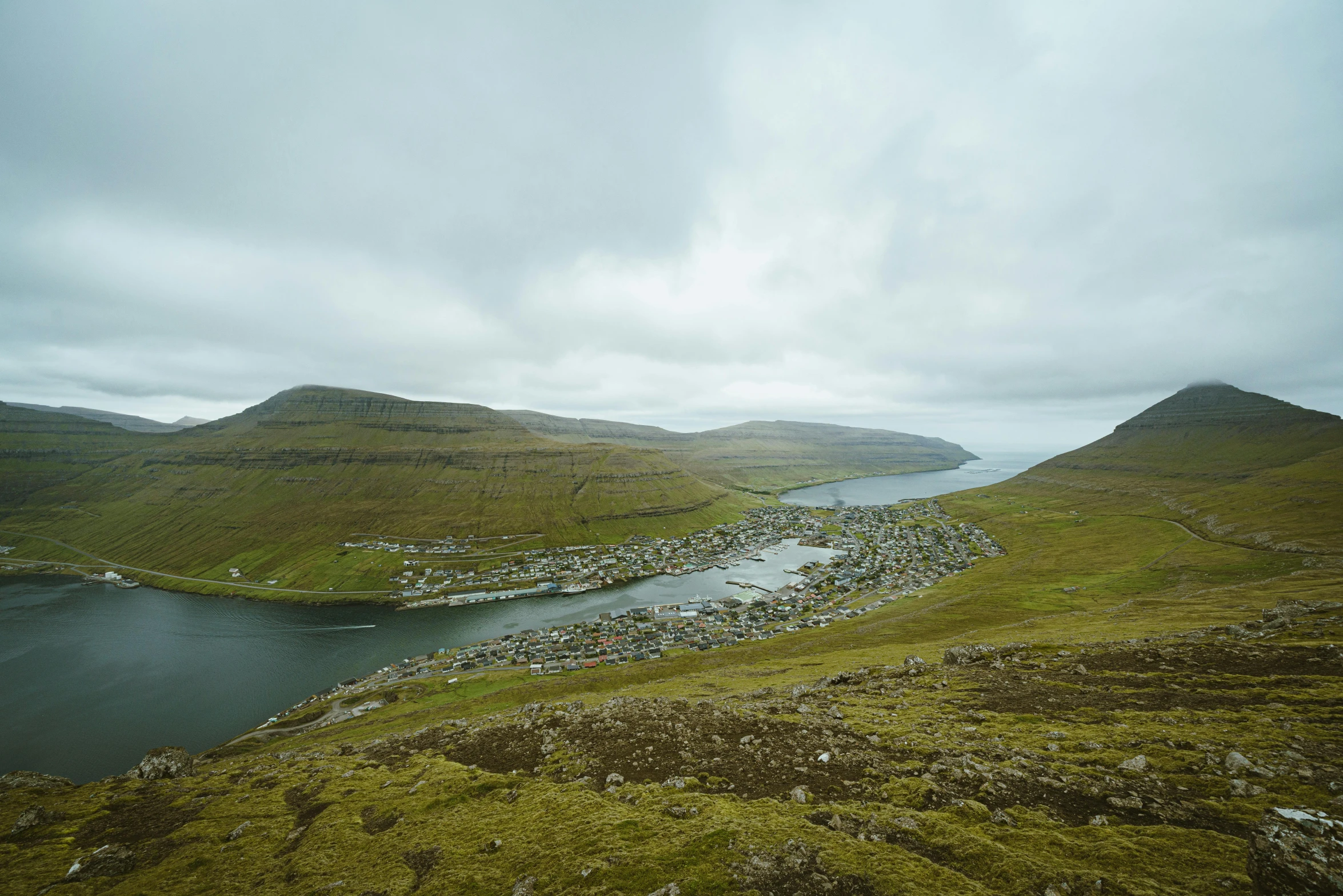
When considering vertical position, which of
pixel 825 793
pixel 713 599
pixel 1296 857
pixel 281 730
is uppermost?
pixel 1296 857

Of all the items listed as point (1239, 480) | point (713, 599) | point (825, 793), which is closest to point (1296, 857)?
point (825, 793)

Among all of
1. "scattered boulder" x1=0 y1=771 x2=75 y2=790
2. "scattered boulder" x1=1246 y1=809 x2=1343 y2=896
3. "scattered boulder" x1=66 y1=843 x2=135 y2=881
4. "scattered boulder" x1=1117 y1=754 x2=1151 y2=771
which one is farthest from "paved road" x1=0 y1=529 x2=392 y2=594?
"scattered boulder" x1=1246 y1=809 x2=1343 y2=896

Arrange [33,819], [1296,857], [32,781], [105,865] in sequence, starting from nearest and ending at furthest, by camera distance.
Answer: [1296,857], [105,865], [33,819], [32,781]

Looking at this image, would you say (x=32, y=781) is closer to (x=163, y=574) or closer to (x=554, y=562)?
(x=554, y=562)

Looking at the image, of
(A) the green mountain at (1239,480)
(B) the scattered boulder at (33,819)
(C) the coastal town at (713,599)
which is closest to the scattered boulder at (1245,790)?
(B) the scattered boulder at (33,819)

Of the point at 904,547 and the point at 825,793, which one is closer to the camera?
the point at 825,793

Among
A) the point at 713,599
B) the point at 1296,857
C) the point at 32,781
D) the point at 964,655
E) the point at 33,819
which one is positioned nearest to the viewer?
the point at 1296,857

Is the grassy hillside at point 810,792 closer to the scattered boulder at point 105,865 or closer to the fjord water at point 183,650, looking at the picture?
the scattered boulder at point 105,865
